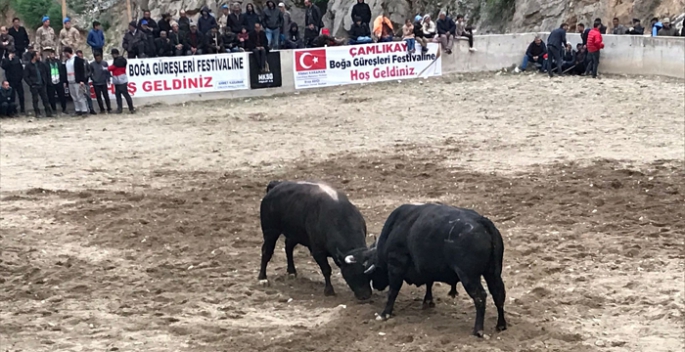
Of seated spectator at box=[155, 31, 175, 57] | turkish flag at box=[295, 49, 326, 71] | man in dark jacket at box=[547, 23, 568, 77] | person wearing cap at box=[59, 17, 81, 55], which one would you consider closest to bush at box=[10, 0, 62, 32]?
person wearing cap at box=[59, 17, 81, 55]

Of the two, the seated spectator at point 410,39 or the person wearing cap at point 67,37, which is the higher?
the person wearing cap at point 67,37

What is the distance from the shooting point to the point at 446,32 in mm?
31141

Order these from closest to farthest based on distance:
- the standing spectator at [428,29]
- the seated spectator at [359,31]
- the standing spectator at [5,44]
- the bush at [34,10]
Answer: the standing spectator at [5,44] < the seated spectator at [359,31] < the standing spectator at [428,29] < the bush at [34,10]

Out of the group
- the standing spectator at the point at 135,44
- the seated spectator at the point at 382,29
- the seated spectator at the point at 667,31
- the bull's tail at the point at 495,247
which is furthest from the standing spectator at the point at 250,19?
the bull's tail at the point at 495,247

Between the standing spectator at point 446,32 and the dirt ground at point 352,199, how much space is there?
17.1 feet

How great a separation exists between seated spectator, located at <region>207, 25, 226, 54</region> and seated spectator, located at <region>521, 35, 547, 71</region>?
10073mm

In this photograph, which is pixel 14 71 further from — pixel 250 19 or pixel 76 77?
pixel 250 19

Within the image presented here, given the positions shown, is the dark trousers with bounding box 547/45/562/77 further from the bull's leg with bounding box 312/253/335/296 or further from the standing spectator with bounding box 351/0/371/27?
the bull's leg with bounding box 312/253/335/296

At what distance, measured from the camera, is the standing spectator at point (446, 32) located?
30.9 metres

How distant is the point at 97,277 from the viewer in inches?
446

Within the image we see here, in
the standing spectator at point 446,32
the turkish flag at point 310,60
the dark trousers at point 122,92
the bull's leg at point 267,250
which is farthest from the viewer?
the standing spectator at point 446,32

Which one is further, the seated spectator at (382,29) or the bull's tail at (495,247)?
the seated spectator at (382,29)

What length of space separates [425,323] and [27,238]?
6.47 metres

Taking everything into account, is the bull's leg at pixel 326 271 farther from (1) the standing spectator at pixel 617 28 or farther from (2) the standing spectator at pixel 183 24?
Result: (1) the standing spectator at pixel 617 28
